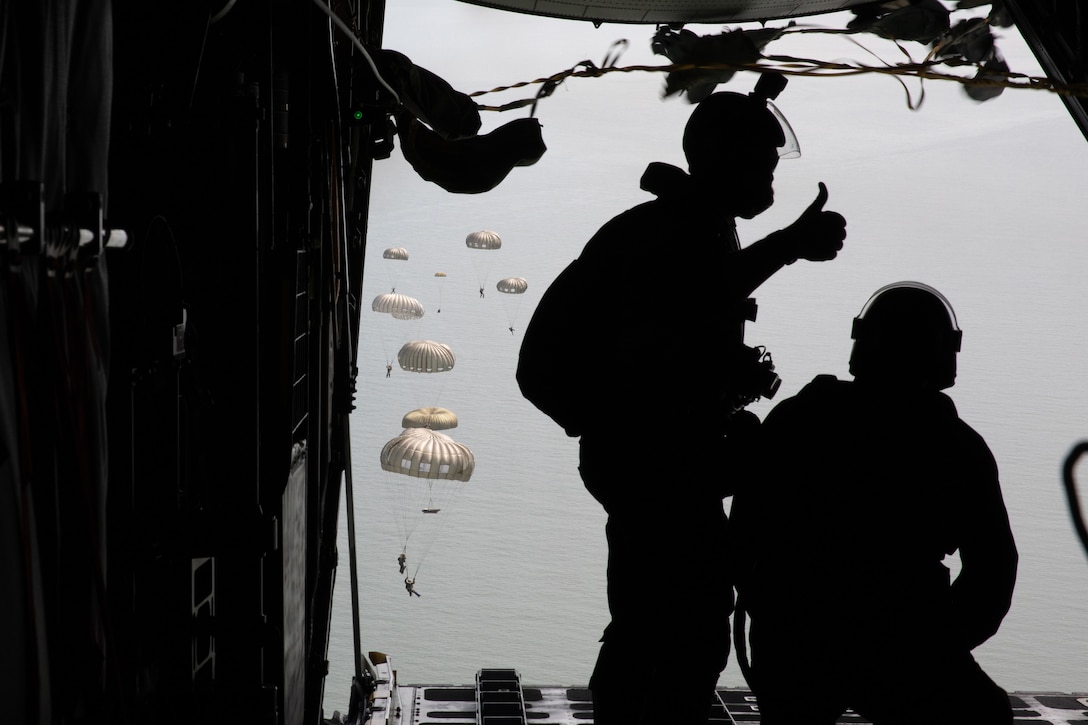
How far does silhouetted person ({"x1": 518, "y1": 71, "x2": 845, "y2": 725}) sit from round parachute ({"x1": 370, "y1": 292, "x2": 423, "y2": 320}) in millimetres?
40841

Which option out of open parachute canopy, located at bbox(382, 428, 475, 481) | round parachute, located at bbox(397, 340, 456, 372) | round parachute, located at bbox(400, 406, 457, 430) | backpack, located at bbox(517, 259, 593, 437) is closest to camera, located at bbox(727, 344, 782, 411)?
backpack, located at bbox(517, 259, 593, 437)

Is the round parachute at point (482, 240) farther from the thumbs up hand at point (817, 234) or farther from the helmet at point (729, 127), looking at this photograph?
the thumbs up hand at point (817, 234)

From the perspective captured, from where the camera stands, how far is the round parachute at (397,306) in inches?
1692

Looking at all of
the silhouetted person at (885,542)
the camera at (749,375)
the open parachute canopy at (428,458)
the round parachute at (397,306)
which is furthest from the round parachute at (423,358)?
the silhouetted person at (885,542)

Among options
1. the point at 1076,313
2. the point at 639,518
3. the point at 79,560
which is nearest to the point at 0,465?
the point at 79,560

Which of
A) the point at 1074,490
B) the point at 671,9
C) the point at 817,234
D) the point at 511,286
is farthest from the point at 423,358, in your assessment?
the point at 1074,490

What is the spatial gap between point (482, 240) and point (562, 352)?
150 ft

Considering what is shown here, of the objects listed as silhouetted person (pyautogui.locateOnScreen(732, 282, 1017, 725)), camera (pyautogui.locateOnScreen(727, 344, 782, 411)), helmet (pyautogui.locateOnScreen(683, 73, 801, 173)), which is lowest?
silhouetted person (pyautogui.locateOnScreen(732, 282, 1017, 725))

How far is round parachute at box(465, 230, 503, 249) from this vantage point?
154 ft

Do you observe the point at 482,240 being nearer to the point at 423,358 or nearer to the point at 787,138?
the point at 423,358

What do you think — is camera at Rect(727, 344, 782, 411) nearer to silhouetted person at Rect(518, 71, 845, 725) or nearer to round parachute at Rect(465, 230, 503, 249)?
silhouetted person at Rect(518, 71, 845, 725)

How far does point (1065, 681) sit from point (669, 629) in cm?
3678

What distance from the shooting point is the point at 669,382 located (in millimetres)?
2521

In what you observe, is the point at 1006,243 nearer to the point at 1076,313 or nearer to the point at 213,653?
the point at 1076,313
